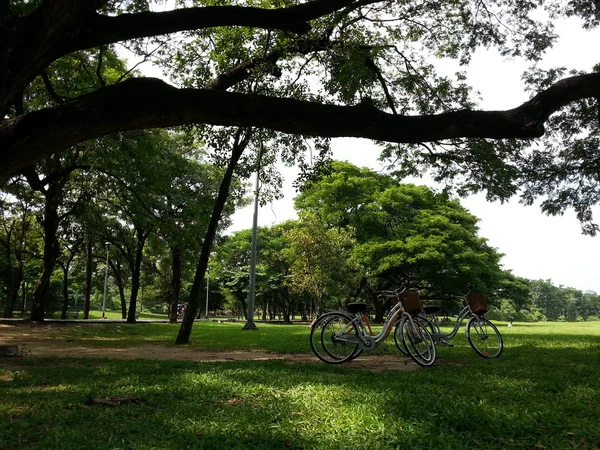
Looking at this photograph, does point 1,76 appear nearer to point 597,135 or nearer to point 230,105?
point 230,105

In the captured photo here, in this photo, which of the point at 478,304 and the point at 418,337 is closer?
the point at 418,337

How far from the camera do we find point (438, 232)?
3133cm

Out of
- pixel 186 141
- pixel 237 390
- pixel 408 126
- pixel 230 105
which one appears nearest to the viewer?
pixel 237 390

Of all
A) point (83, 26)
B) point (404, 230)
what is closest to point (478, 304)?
point (83, 26)

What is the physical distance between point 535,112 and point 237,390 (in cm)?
527

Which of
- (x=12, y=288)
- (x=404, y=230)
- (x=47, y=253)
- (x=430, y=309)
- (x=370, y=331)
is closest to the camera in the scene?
(x=370, y=331)

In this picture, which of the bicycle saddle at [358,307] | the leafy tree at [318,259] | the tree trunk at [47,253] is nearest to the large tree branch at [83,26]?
the bicycle saddle at [358,307]

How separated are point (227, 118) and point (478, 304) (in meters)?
5.50

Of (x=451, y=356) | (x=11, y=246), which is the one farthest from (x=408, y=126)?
(x=11, y=246)

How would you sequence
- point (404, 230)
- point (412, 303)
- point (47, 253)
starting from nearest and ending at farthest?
1. point (412, 303)
2. point (47, 253)
3. point (404, 230)

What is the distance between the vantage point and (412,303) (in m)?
6.76

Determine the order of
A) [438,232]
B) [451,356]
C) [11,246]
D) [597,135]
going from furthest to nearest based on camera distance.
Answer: [438,232] → [11,246] → [597,135] → [451,356]

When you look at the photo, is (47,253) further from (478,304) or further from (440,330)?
(478,304)

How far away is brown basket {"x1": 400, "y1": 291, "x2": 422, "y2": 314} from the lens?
673 cm
